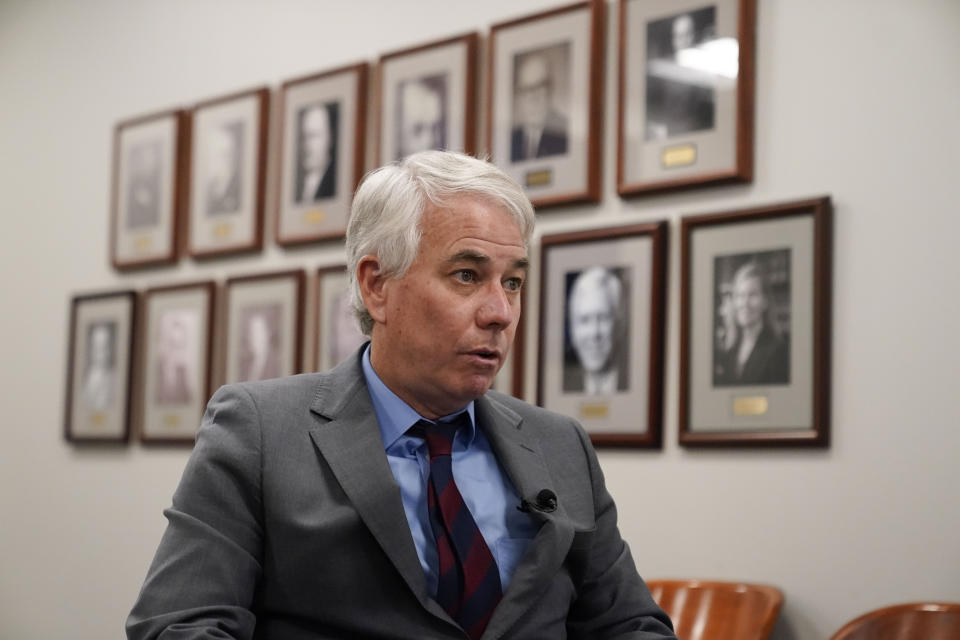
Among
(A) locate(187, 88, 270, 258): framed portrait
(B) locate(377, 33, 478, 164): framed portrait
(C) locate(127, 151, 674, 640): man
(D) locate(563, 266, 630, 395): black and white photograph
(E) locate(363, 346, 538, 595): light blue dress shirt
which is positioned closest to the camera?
(C) locate(127, 151, 674, 640): man

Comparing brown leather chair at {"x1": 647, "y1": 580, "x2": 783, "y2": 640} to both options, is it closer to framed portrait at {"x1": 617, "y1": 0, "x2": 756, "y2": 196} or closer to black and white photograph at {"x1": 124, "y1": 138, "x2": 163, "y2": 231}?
framed portrait at {"x1": 617, "y1": 0, "x2": 756, "y2": 196}

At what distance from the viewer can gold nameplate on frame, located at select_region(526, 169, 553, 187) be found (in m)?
5.06

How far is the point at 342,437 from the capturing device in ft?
8.61

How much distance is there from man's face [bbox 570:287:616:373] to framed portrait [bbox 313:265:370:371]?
127cm

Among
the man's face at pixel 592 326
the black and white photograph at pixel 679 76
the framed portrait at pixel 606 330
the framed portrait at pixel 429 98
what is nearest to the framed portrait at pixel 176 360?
the framed portrait at pixel 429 98

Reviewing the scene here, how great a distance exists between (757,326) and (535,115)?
4.66ft

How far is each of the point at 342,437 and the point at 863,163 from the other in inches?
97.6

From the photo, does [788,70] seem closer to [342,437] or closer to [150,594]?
[342,437]

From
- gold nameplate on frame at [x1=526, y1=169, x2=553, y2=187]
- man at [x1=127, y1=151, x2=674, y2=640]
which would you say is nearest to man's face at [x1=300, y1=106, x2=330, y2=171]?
gold nameplate on frame at [x1=526, y1=169, x2=553, y2=187]

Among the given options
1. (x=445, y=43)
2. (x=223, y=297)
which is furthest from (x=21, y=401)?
(x=445, y=43)

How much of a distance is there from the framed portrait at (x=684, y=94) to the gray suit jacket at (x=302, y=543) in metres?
2.22

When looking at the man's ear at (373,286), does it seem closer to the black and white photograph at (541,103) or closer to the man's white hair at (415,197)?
the man's white hair at (415,197)

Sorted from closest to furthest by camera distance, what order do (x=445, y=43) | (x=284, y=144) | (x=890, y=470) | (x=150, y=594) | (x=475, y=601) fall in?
1. (x=150, y=594)
2. (x=475, y=601)
3. (x=890, y=470)
4. (x=445, y=43)
5. (x=284, y=144)

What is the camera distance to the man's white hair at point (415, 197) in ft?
8.92
